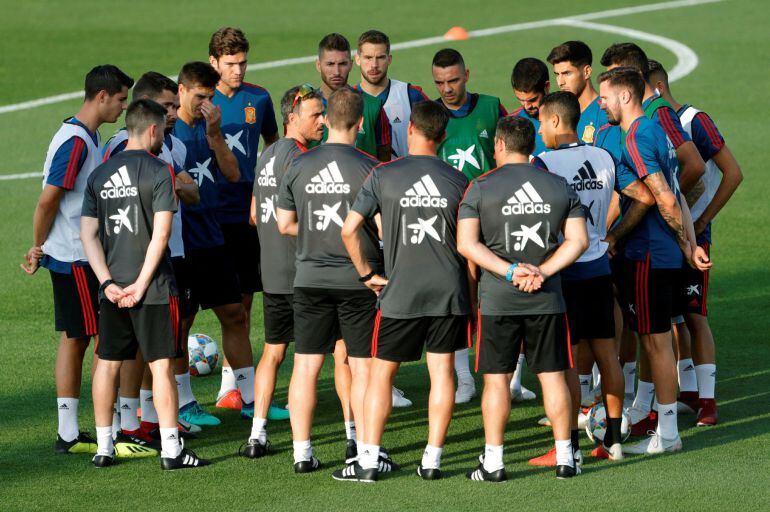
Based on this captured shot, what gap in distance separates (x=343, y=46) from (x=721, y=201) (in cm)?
319

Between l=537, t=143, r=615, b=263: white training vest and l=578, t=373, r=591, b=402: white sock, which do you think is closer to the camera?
l=537, t=143, r=615, b=263: white training vest

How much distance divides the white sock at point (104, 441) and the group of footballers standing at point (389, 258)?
2 centimetres

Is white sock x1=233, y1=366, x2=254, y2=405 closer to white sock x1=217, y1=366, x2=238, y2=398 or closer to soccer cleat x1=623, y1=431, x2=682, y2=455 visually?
white sock x1=217, y1=366, x2=238, y2=398

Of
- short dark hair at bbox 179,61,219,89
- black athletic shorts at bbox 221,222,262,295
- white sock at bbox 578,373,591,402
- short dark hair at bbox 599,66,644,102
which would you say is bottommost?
white sock at bbox 578,373,591,402

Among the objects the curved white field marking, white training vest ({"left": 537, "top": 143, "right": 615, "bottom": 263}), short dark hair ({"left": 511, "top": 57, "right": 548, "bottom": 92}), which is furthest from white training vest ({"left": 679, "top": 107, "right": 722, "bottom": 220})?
the curved white field marking

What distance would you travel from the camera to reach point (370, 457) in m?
8.06

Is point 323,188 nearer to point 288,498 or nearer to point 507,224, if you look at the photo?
point 507,224

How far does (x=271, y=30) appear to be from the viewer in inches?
1186

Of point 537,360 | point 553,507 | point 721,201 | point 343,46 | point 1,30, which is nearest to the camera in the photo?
point 553,507

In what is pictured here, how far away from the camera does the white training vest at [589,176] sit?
834 centimetres

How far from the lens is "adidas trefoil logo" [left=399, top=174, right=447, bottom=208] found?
784 centimetres

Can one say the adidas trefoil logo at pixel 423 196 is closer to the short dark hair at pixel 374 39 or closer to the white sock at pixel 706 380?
the short dark hair at pixel 374 39

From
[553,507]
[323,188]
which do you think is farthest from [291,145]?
[553,507]

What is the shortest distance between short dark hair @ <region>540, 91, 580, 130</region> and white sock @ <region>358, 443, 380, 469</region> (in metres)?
2.41
